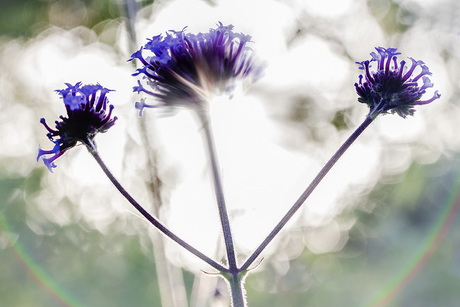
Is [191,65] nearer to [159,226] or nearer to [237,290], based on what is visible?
[159,226]

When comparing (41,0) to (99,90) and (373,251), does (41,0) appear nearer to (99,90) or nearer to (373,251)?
(99,90)

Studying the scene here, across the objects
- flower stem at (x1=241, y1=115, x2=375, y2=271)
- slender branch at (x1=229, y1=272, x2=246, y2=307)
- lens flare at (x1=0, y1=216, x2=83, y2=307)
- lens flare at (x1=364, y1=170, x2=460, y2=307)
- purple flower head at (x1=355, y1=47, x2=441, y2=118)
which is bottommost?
slender branch at (x1=229, y1=272, x2=246, y2=307)

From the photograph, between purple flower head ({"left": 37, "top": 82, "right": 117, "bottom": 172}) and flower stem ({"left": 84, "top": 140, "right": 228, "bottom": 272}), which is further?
purple flower head ({"left": 37, "top": 82, "right": 117, "bottom": 172})

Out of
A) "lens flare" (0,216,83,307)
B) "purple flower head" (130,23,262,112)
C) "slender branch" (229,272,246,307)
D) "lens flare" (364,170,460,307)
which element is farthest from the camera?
"lens flare" (364,170,460,307)

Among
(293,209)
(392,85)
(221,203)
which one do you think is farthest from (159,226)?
(392,85)

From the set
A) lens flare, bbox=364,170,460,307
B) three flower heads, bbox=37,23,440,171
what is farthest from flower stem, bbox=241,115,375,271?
lens flare, bbox=364,170,460,307

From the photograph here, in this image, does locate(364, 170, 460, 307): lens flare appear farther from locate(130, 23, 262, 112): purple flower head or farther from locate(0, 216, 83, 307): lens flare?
locate(130, 23, 262, 112): purple flower head

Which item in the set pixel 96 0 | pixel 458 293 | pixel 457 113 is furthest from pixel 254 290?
pixel 96 0
